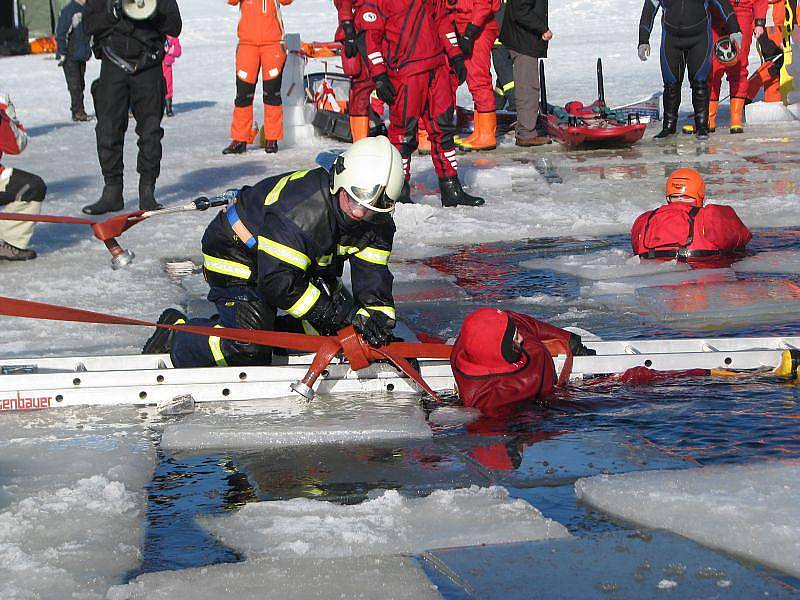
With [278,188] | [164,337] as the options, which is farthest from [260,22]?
[278,188]

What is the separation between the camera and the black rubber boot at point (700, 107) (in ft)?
44.2

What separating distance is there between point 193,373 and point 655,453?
79.2 inches

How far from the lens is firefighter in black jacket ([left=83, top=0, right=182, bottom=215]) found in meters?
9.32

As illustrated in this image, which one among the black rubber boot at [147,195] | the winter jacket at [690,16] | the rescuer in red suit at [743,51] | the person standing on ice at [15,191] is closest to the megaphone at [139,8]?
Result: the black rubber boot at [147,195]

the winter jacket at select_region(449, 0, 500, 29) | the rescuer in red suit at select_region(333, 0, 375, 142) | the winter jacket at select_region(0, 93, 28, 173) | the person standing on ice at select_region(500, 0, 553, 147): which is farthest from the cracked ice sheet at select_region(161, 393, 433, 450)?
the person standing on ice at select_region(500, 0, 553, 147)

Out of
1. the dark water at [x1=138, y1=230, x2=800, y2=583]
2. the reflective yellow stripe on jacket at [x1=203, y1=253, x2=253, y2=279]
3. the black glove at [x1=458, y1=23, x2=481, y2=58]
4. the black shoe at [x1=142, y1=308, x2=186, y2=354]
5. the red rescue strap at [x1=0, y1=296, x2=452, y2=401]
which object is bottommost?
the dark water at [x1=138, y1=230, x2=800, y2=583]

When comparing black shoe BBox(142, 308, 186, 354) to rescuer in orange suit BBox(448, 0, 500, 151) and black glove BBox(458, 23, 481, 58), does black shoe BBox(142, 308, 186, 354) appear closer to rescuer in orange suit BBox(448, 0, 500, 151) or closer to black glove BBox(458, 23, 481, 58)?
black glove BBox(458, 23, 481, 58)

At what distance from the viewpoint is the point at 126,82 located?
9.43 m

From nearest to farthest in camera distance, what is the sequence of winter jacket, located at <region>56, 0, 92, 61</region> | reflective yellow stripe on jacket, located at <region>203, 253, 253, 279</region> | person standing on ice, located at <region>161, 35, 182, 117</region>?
reflective yellow stripe on jacket, located at <region>203, 253, 253, 279</region>
winter jacket, located at <region>56, 0, 92, 61</region>
person standing on ice, located at <region>161, 35, 182, 117</region>

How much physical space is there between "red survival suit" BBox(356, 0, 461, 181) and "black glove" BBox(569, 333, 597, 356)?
14.8 ft

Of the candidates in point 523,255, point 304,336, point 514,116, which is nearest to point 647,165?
point 514,116

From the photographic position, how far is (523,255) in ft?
27.0

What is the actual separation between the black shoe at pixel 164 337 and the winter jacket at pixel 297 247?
273 millimetres

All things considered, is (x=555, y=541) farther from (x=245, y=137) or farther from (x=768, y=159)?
(x=245, y=137)
